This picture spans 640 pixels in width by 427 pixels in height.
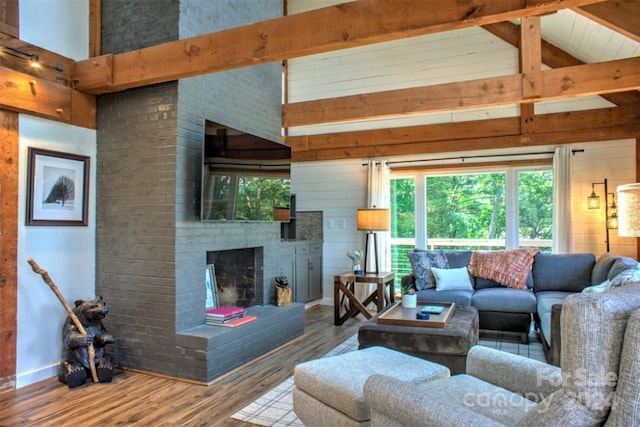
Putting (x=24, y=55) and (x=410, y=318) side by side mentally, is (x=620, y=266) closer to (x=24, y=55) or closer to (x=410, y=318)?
(x=410, y=318)

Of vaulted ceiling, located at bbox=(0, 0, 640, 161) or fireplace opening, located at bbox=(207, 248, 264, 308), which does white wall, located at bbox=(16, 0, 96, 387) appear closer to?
vaulted ceiling, located at bbox=(0, 0, 640, 161)

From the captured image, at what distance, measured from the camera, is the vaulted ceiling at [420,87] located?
2.42 meters

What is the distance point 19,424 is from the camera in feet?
8.20

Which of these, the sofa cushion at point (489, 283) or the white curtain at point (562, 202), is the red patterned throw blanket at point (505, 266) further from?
the white curtain at point (562, 202)

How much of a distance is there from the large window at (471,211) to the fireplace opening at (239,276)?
2.42 meters

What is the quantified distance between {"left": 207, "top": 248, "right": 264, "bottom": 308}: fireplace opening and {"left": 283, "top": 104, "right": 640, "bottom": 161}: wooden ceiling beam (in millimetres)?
2385

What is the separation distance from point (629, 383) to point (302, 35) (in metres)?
2.39

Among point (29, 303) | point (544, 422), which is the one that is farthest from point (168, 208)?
point (544, 422)

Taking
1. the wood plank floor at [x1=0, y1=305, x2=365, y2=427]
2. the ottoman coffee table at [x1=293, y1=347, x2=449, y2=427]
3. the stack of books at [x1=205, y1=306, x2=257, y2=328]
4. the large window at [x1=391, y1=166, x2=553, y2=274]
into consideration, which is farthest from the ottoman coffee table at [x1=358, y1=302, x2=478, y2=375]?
the large window at [x1=391, y1=166, x2=553, y2=274]

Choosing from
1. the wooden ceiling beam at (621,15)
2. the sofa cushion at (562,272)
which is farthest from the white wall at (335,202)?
the wooden ceiling beam at (621,15)

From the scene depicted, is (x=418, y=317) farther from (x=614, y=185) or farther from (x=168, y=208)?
(x=614, y=185)

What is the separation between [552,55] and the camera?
16.7ft

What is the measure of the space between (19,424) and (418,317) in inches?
106

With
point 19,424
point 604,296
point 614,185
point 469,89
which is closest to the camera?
point 604,296
